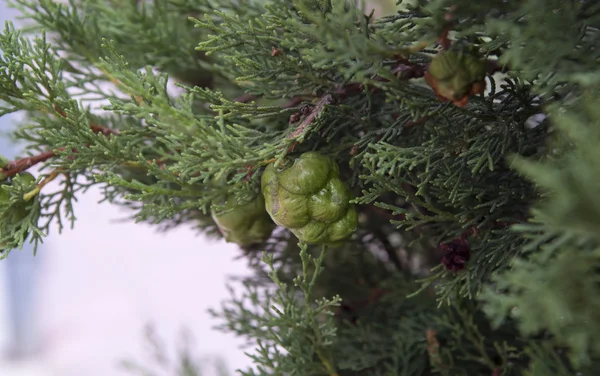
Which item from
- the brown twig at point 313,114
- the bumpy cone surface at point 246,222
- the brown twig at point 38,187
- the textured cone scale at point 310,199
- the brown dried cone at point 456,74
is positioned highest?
the brown dried cone at point 456,74

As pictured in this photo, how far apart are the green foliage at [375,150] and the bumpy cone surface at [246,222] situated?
0.07 ft

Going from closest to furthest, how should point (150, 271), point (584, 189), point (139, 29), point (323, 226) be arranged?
point (584, 189), point (323, 226), point (139, 29), point (150, 271)

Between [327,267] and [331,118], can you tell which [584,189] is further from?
[327,267]

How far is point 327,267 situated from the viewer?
0.58 metres

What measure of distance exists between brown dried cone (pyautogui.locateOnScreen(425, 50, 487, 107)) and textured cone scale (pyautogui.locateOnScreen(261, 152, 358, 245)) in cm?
9

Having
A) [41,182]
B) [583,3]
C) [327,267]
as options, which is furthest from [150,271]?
[583,3]

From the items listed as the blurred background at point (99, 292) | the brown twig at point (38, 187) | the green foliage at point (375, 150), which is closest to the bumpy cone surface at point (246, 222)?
the green foliage at point (375, 150)

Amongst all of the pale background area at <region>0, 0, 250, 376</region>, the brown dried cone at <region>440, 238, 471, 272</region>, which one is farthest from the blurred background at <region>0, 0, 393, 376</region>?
the brown dried cone at <region>440, 238, 471, 272</region>

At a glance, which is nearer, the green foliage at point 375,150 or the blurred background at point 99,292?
the green foliage at point 375,150

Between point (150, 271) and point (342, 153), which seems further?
point (150, 271)

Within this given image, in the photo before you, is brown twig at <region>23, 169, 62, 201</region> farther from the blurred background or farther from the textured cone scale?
the blurred background

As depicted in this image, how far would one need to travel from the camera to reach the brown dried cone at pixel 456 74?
0.31 metres

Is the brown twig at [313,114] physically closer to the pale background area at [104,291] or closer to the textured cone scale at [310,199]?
the textured cone scale at [310,199]

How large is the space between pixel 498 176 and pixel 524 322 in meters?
0.20
